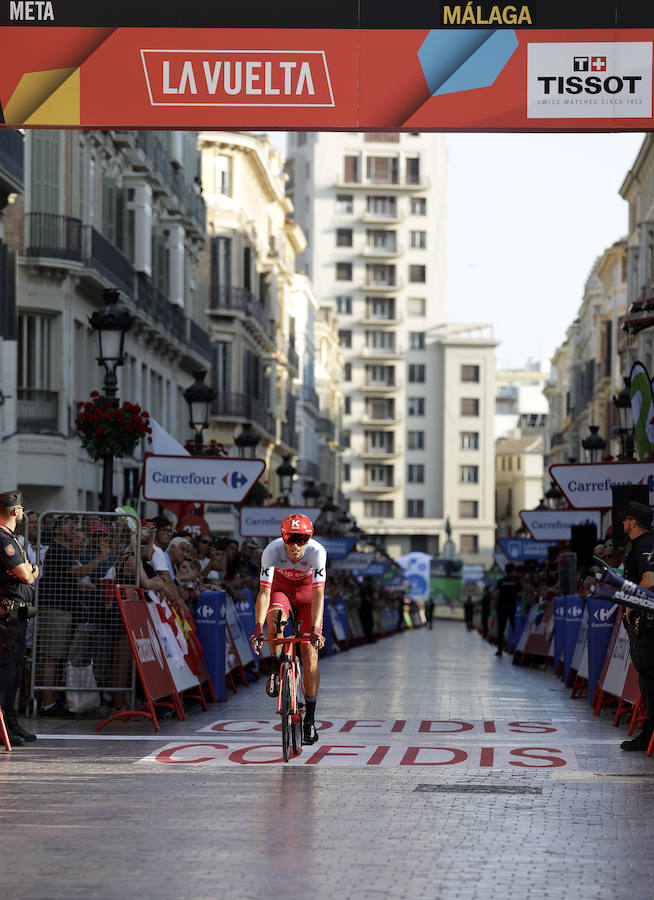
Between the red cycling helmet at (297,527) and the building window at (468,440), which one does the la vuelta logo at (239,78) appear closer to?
the red cycling helmet at (297,527)

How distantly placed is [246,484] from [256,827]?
12724 mm

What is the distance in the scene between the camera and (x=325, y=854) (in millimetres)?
8703

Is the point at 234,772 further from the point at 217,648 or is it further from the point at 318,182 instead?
the point at 318,182

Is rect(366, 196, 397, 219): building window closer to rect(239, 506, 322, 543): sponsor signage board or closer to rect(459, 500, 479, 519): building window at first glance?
rect(459, 500, 479, 519): building window

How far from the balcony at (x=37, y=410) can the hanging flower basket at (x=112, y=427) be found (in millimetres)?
12628

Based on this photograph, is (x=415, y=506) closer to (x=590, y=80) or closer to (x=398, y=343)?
(x=398, y=343)

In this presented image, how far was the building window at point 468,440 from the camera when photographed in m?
128

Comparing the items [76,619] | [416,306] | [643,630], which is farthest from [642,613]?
[416,306]

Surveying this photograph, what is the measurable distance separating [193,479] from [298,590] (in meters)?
8.93

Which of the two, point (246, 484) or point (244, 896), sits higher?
point (246, 484)

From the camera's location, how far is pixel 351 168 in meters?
126

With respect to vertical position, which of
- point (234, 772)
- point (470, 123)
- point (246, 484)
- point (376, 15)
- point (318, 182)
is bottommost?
point (234, 772)

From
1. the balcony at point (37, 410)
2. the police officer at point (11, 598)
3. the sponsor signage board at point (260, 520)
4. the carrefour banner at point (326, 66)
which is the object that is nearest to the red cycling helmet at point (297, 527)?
the police officer at point (11, 598)

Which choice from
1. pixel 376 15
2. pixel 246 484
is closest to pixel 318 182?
pixel 246 484
